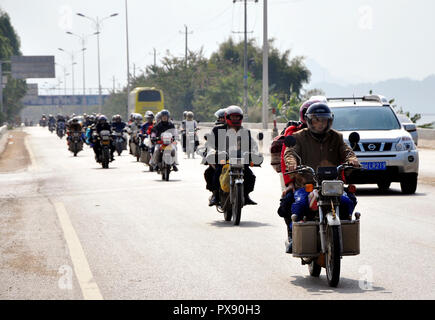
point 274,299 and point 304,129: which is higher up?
point 304,129

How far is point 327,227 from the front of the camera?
7.95 m

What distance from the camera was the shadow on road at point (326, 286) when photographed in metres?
7.82

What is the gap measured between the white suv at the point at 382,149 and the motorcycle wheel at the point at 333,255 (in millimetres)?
8703

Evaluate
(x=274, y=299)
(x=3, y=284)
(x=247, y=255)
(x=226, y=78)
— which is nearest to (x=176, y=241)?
(x=247, y=255)

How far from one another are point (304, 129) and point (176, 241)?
3293 millimetres

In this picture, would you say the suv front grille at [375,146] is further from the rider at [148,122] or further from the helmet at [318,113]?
the rider at [148,122]

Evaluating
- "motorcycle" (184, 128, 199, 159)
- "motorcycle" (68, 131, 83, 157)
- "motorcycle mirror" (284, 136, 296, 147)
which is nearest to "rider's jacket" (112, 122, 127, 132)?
"motorcycle" (184, 128, 199, 159)

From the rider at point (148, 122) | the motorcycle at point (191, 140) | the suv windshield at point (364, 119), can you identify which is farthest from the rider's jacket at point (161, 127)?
the motorcycle at point (191, 140)

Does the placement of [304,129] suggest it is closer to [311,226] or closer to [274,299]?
[311,226]

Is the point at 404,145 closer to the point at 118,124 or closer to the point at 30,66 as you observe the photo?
the point at 118,124

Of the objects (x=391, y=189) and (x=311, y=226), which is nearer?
(x=311, y=226)

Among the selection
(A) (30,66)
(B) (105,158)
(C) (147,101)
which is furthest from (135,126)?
(A) (30,66)

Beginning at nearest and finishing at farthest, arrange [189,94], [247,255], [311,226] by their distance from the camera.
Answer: [311,226] < [247,255] < [189,94]

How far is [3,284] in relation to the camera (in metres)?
8.36
